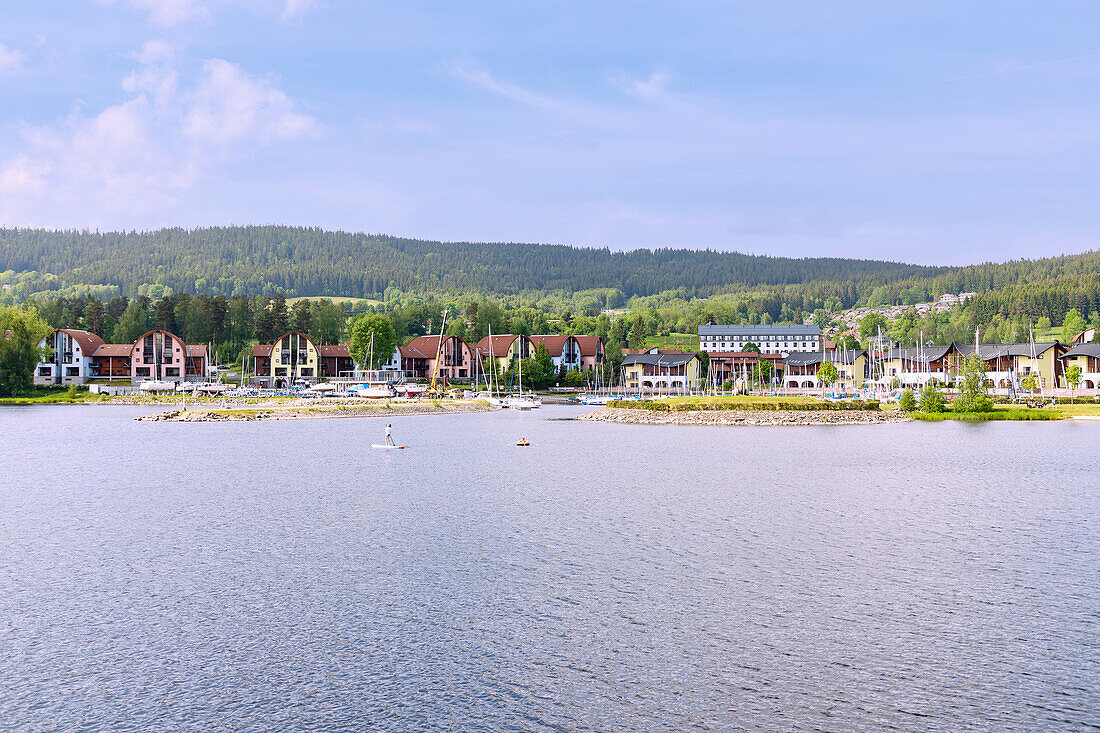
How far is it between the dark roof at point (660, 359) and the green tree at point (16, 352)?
91.1 m

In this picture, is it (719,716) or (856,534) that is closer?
(719,716)

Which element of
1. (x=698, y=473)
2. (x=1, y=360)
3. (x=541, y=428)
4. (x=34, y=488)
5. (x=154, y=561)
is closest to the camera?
(x=154, y=561)

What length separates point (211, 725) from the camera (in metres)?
12.6

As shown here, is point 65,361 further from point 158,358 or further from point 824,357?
point 824,357

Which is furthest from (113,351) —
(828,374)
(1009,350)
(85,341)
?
(1009,350)

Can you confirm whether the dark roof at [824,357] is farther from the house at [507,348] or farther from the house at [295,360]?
the house at [295,360]

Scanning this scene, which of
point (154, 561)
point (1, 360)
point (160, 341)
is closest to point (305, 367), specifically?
point (160, 341)

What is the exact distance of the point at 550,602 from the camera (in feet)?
61.5

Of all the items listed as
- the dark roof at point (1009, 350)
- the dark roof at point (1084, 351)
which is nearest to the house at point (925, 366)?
the dark roof at point (1009, 350)

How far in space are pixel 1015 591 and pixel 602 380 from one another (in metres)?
133

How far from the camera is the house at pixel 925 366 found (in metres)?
123

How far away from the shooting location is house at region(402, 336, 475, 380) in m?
146

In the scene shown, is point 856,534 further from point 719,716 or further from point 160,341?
point 160,341

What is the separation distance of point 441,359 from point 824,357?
65.3 metres
